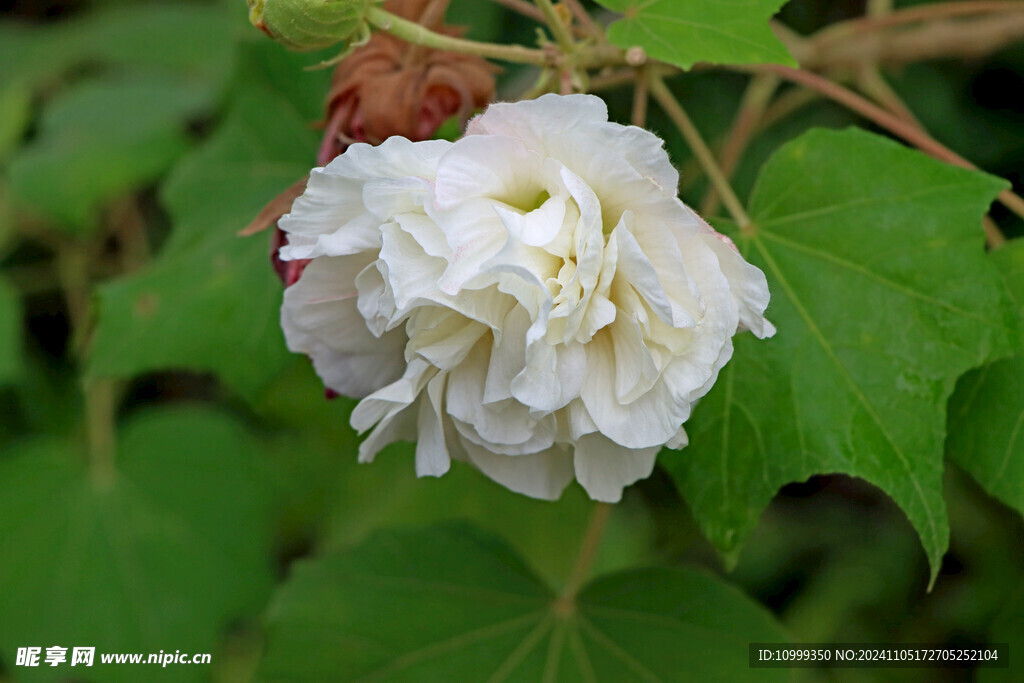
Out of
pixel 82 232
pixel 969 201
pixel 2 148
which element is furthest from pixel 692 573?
pixel 2 148

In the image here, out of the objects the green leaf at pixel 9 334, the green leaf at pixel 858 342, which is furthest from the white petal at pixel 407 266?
the green leaf at pixel 9 334

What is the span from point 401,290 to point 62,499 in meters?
1.04

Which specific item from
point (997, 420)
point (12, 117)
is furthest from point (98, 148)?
point (997, 420)

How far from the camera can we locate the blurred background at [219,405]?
120 cm

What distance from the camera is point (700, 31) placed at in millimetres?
779

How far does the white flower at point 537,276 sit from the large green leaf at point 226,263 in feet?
1.80

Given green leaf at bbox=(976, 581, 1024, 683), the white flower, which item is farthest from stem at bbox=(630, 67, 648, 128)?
green leaf at bbox=(976, 581, 1024, 683)

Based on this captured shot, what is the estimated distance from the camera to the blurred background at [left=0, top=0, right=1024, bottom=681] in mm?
1204

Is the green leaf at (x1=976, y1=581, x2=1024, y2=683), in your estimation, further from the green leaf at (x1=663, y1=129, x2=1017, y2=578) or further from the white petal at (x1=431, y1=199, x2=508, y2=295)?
the white petal at (x1=431, y1=199, x2=508, y2=295)

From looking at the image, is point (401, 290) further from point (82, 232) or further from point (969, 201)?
point (82, 232)

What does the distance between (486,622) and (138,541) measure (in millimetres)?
621

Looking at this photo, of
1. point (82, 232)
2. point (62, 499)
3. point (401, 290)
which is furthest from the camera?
point (82, 232)

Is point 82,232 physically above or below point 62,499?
above

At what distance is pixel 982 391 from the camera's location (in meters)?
0.82
